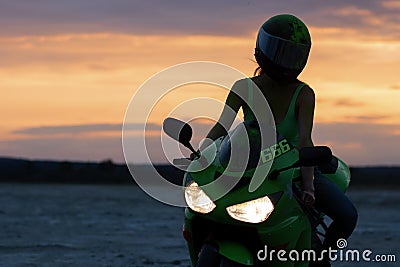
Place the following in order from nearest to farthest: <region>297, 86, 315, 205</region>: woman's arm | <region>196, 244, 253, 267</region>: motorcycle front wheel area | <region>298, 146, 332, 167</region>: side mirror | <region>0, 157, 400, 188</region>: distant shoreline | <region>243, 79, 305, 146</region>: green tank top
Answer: <region>298, 146, 332, 167</region>: side mirror < <region>196, 244, 253, 267</region>: motorcycle front wheel area < <region>297, 86, 315, 205</region>: woman's arm < <region>243, 79, 305, 146</region>: green tank top < <region>0, 157, 400, 188</region>: distant shoreline

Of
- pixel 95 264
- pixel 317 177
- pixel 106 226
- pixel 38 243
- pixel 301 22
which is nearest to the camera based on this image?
pixel 301 22

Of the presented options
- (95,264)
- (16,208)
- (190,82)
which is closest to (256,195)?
(190,82)

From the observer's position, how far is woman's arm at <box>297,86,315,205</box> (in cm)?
587

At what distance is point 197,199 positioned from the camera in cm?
560

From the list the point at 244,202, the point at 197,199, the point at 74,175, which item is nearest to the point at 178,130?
the point at 197,199

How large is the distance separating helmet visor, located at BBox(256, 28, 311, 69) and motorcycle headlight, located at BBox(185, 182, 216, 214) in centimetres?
87

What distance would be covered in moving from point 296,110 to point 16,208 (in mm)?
16595

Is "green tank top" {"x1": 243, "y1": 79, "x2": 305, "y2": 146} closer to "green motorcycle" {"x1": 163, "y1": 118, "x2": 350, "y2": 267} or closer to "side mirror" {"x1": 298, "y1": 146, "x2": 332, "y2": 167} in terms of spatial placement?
"green motorcycle" {"x1": 163, "y1": 118, "x2": 350, "y2": 267}

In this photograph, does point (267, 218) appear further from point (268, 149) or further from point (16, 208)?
point (16, 208)

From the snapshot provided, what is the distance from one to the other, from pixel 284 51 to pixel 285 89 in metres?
0.34

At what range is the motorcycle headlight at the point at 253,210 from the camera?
550 centimetres

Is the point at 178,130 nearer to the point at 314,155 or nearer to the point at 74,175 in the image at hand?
the point at 314,155

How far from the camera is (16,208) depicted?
72.3 feet

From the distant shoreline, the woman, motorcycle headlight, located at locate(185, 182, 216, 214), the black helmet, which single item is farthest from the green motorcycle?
the distant shoreline
